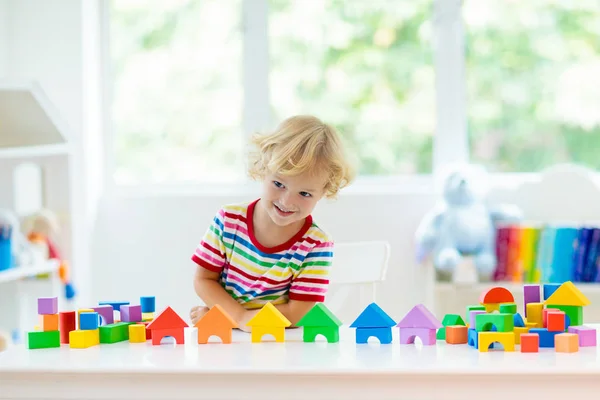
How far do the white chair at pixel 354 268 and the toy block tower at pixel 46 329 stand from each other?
71cm

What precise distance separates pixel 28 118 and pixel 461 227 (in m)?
1.59

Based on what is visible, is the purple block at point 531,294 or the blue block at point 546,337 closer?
the blue block at point 546,337

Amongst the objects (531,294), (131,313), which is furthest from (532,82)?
(131,313)

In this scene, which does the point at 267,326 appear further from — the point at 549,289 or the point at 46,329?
the point at 549,289

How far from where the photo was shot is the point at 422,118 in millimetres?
3422

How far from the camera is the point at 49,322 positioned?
1274 mm

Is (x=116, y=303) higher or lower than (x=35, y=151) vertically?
lower

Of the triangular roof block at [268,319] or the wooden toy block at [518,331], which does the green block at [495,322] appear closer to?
the wooden toy block at [518,331]

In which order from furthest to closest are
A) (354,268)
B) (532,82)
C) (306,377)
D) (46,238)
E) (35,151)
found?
(532,82), (46,238), (35,151), (354,268), (306,377)

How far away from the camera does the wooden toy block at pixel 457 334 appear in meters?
1.25

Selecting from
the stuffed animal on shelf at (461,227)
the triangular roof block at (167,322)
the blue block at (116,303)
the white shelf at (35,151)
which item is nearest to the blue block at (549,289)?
the triangular roof block at (167,322)

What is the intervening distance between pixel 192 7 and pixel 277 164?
2192mm

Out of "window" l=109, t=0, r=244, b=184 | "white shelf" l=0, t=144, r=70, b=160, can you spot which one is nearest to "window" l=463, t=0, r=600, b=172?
"window" l=109, t=0, r=244, b=184

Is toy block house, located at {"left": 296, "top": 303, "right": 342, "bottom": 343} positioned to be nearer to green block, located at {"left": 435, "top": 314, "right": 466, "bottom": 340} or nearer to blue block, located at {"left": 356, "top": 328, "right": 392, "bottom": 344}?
blue block, located at {"left": 356, "top": 328, "right": 392, "bottom": 344}
